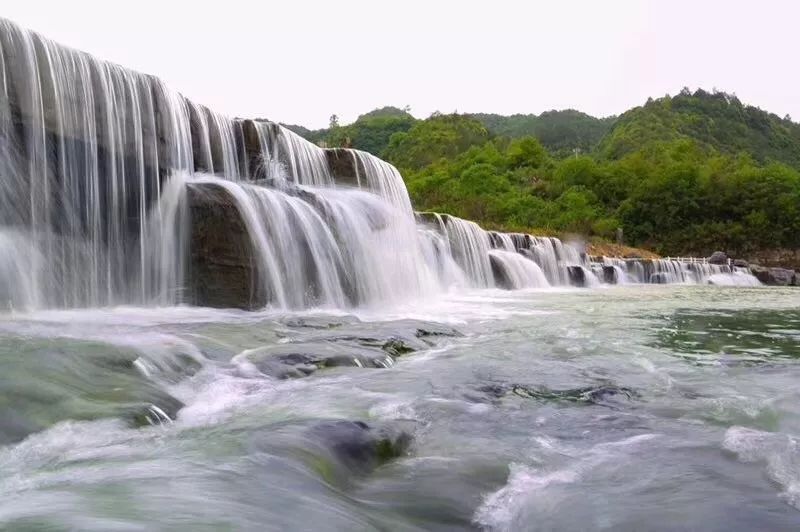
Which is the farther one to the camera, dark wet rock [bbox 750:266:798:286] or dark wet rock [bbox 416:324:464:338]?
dark wet rock [bbox 750:266:798:286]

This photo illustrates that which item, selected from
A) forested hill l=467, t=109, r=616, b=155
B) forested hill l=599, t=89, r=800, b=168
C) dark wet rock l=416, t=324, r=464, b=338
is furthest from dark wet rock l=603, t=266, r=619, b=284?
forested hill l=467, t=109, r=616, b=155

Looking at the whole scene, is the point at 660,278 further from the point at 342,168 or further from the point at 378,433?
the point at 378,433

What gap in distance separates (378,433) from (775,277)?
36371 millimetres

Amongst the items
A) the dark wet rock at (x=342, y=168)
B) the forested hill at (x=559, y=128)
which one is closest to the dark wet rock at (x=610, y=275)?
the dark wet rock at (x=342, y=168)

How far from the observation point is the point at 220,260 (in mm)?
9719

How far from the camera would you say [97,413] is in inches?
150

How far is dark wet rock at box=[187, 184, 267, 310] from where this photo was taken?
9.67 m

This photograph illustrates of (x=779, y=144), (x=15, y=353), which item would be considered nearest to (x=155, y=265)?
(x=15, y=353)

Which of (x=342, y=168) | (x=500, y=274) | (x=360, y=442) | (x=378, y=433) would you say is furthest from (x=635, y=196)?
(x=360, y=442)

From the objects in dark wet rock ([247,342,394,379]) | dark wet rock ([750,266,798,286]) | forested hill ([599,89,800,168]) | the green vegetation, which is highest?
forested hill ([599,89,800,168])

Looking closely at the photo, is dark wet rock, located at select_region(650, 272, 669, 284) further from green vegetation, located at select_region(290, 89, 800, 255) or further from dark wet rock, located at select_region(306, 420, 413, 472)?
dark wet rock, located at select_region(306, 420, 413, 472)

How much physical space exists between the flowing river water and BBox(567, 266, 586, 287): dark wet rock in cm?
1933

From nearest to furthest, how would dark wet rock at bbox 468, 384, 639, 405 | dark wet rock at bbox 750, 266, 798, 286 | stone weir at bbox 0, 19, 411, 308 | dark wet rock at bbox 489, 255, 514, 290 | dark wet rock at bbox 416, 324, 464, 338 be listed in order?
dark wet rock at bbox 468, 384, 639, 405 → dark wet rock at bbox 416, 324, 464, 338 → stone weir at bbox 0, 19, 411, 308 → dark wet rock at bbox 489, 255, 514, 290 → dark wet rock at bbox 750, 266, 798, 286

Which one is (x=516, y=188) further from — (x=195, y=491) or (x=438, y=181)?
(x=195, y=491)
